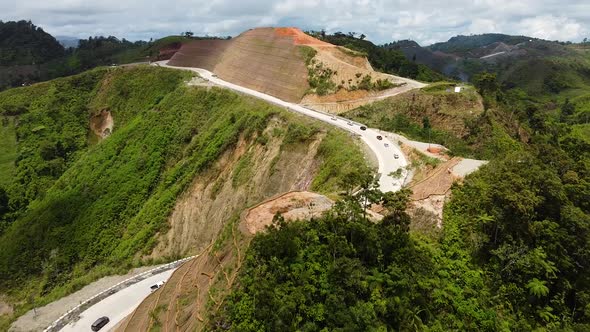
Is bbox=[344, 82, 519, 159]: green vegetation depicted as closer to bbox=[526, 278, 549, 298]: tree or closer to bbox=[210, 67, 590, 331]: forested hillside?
bbox=[210, 67, 590, 331]: forested hillside

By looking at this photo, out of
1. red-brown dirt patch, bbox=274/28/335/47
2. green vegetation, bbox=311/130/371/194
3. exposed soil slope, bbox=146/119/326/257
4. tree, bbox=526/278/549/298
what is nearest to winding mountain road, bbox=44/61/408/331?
green vegetation, bbox=311/130/371/194

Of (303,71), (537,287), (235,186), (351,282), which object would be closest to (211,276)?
(351,282)

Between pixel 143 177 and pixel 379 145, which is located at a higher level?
pixel 379 145

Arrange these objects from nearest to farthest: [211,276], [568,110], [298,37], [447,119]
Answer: [211,276], [447,119], [298,37], [568,110]

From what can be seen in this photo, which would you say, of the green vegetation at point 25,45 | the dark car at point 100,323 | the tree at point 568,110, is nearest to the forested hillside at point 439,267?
the dark car at point 100,323

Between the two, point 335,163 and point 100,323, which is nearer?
point 100,323

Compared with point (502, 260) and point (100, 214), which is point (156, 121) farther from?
point (502, 260)

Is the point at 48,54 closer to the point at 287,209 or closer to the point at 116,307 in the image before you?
the point at 116,307
